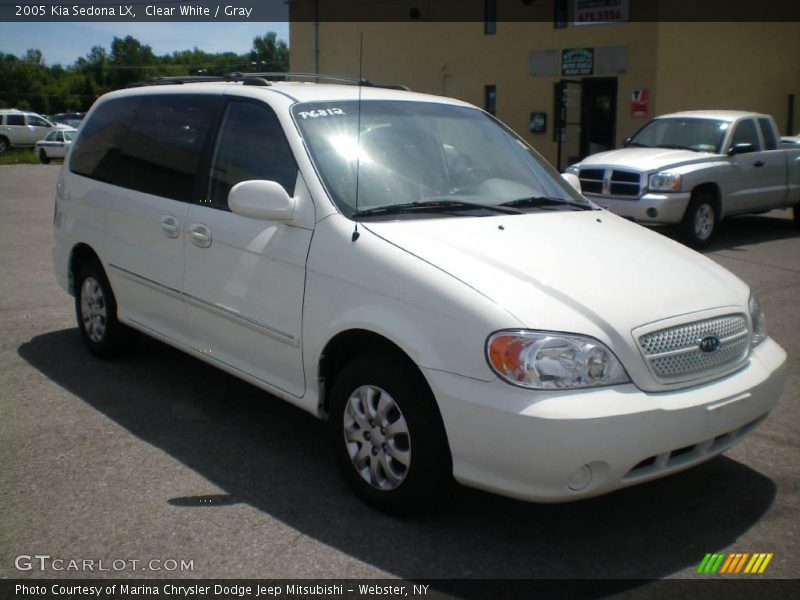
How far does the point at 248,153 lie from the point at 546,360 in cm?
219

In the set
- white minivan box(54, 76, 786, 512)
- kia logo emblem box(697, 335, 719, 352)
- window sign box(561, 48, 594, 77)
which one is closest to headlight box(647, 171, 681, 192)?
white minivan box(54, 76, 786, 512)

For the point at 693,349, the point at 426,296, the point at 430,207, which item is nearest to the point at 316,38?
the point at 430,207

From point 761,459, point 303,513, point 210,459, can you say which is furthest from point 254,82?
point 761,459

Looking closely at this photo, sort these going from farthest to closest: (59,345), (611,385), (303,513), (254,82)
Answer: (59,345), (254,82), (303,513), (611,385)

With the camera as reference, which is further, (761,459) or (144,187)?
(144,187)

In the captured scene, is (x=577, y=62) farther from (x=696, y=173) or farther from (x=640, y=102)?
(x=696, y=173)

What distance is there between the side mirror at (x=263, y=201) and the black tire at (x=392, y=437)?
2.65 feet

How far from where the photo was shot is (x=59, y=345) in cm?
652

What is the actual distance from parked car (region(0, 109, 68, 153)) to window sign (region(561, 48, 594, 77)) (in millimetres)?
28462

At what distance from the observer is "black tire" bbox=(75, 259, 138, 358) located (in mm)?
5871

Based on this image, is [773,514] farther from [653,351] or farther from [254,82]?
[254,82]

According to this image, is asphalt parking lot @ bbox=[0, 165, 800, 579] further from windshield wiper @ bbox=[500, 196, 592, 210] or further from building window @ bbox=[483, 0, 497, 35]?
building window @ bbox=[483, 0, 497, 35]

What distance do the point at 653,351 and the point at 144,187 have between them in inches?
133

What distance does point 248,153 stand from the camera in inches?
184
